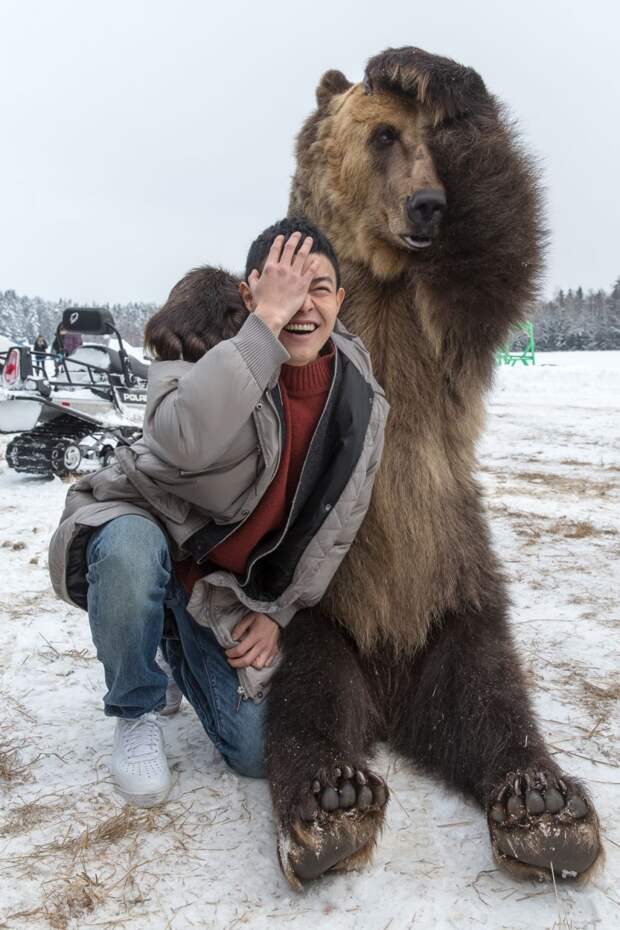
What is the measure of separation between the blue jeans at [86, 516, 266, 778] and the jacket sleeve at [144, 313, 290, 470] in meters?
0.30

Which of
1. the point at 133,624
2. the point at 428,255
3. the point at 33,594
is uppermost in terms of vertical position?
the point at 428,255

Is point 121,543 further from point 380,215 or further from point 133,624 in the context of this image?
point 380,215

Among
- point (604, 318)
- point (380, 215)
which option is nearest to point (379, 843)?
point (380, 215)

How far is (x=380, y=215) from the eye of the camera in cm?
254

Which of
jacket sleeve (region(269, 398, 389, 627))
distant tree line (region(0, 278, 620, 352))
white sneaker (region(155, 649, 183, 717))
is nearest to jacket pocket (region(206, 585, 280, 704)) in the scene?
jacket sleeve (region(269, 398, 389, 627))

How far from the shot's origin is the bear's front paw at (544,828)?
1.64 metres

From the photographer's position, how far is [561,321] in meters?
59.8

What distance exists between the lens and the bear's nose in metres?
2.38

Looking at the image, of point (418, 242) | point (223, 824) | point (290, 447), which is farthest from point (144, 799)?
point (418, 242)

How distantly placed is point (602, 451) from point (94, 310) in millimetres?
5911

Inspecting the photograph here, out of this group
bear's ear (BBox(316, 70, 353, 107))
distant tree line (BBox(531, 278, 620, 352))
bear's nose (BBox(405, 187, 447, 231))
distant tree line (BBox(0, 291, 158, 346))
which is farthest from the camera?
distant tree line (BBox(0, 291, 158, 346))

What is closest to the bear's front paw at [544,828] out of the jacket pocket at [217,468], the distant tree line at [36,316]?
the jacket pocket at [217,468]

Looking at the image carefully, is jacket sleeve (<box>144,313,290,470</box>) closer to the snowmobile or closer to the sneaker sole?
the sneaker sole

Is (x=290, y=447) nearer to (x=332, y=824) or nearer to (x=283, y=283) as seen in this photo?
Answer: (x=283, y=283)
